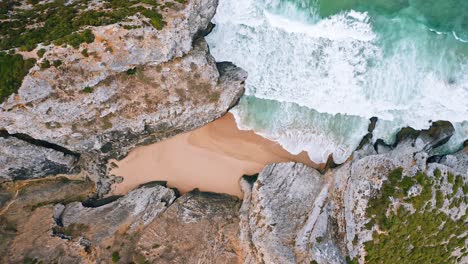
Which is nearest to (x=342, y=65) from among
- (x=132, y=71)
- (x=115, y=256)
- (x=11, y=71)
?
(x=132, y=71)

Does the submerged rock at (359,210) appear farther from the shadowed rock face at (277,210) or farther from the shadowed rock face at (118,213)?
the shadowed rock face at (118,213)

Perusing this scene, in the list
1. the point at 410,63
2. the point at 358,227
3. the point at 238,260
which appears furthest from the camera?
the point at 410,63

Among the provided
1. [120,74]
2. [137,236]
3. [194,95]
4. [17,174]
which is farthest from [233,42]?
[17,174]

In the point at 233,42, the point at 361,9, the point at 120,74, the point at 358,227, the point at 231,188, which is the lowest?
the point at 231,188

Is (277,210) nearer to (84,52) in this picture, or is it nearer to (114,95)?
(114,95)

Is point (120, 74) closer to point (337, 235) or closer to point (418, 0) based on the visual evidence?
point (337, 235)

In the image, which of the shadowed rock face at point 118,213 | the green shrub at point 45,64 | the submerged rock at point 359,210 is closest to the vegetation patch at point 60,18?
the green shrub at point 45,64

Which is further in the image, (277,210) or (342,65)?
(342,65)
